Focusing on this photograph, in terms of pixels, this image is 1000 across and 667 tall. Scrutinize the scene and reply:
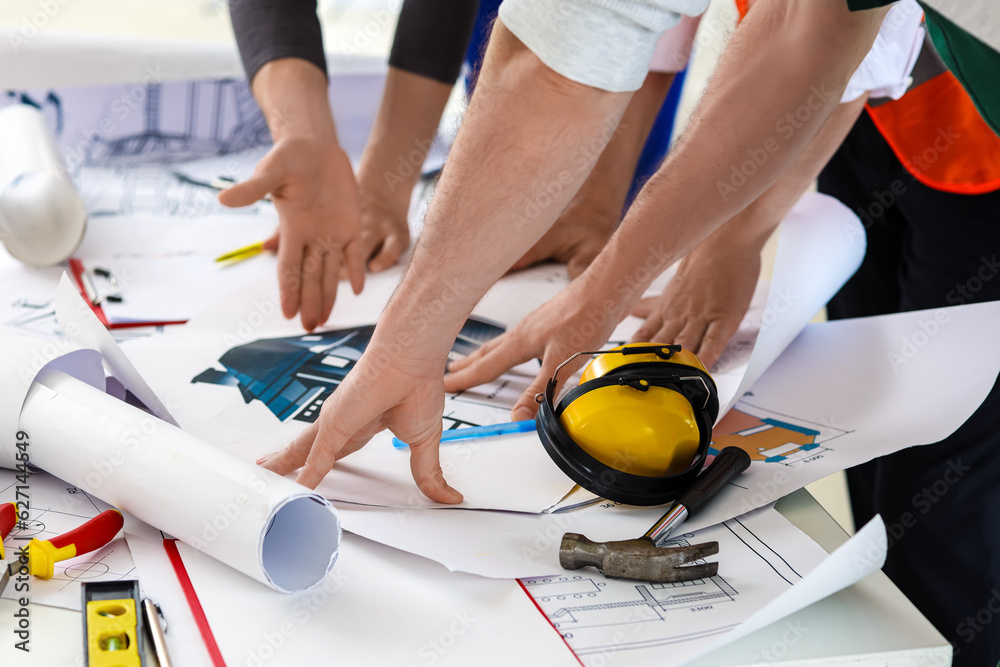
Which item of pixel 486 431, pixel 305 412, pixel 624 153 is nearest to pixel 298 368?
pixel 305 412

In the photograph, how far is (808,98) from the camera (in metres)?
0.72

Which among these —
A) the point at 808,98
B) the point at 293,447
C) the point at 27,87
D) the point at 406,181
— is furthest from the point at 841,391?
the point at 27,87

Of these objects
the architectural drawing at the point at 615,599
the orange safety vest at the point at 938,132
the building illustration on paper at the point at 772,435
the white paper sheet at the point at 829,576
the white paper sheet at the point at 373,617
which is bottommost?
the white paper sheet at the point at 373,617

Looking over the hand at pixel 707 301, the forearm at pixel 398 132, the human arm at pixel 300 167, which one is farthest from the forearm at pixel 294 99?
→ the hand at pixel 707 301

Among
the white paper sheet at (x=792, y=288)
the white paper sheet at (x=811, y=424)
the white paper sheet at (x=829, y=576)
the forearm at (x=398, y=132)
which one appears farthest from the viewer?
the forearm at (x=398, y=132)

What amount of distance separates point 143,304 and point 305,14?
1.58 ft

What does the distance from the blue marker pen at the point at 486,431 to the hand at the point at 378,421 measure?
90mm

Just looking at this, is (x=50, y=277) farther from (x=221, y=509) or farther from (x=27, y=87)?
(x=221, y=509)

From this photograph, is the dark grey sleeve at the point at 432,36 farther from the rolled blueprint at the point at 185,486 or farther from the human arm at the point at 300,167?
the rolled blueprint at the point at 185,486

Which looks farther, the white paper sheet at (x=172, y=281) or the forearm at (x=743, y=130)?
the white paper sheet at (x=172, y=281)

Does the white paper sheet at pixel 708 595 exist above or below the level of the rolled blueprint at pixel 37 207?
above

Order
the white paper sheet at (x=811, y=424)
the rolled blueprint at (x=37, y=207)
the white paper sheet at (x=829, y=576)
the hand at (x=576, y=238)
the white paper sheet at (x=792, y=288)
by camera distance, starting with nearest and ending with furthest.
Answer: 1. the white paper sheet at (x=829, y=576)
2. the white paper sheet at (x=811, y=424)
3. the white paper sheet at (x=792, y=288)
4. the rolled blueprint at (x=37, y=207)
5. the hand at (x=576, y=238)

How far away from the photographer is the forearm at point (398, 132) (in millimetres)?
1215

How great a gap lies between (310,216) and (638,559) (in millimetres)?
669
